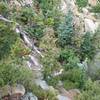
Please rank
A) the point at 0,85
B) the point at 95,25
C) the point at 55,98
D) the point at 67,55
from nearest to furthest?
the point at 0,85 < the point at 55,98 < the point at 67,55 < the point at 95,25

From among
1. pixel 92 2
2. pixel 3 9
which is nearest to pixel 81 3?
pixel 92 2

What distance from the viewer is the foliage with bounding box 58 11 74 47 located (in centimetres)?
1556

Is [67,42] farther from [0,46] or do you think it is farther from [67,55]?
[0,46]

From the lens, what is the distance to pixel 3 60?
→ 11.6 m

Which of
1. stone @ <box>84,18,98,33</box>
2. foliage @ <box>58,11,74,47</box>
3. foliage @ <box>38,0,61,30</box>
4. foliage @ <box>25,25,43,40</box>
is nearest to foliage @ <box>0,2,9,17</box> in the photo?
foliage @ <box>25,25,43,40</box>

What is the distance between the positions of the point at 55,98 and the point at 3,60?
73.1 inches

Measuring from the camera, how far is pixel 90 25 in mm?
17172

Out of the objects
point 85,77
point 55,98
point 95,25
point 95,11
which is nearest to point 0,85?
point 55,98

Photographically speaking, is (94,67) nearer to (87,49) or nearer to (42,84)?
(87,49)

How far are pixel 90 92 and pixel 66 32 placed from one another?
3.49 m

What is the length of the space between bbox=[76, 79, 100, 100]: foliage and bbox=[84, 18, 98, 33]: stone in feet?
12.5

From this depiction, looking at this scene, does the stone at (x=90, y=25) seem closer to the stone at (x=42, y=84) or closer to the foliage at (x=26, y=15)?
the foliage at (x=26, y=15)

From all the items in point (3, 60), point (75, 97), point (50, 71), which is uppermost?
point (3, 60)

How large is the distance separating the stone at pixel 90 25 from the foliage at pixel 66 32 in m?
1.22
